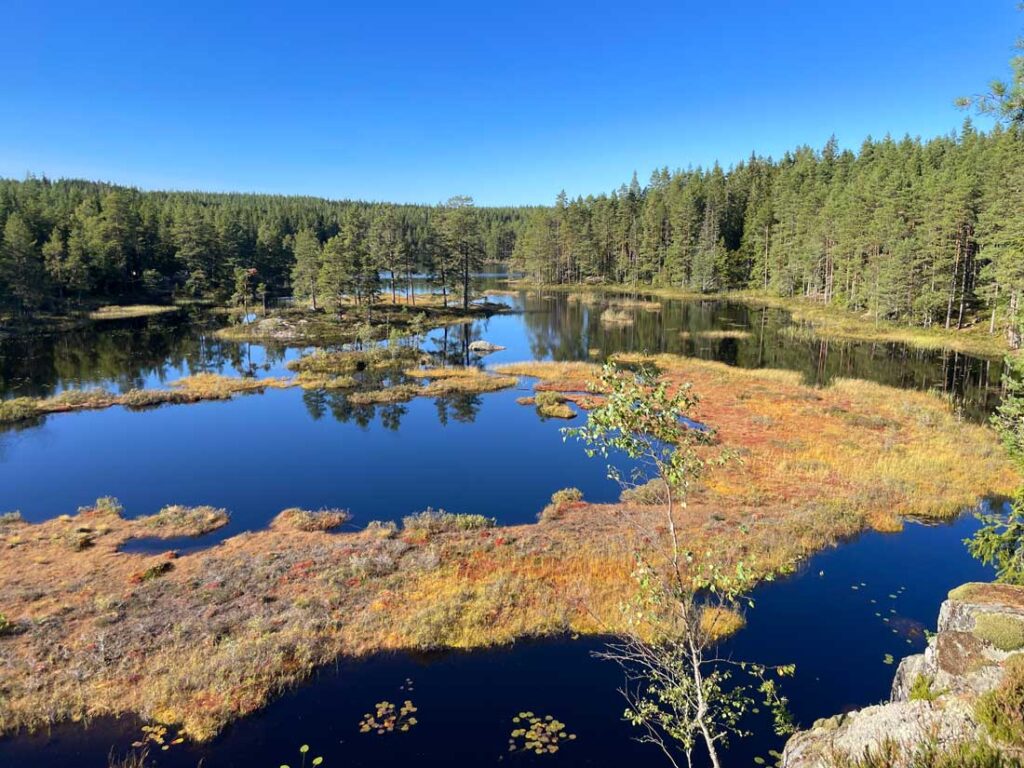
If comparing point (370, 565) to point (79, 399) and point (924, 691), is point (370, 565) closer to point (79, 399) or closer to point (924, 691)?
point (924, 691)

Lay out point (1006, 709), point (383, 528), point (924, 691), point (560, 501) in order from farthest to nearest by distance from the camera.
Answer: point (560, 501)
point (383, 528)
point (924, 691)
point (1006, 709)

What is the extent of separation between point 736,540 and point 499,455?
1648cm

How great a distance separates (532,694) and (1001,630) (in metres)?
10.6

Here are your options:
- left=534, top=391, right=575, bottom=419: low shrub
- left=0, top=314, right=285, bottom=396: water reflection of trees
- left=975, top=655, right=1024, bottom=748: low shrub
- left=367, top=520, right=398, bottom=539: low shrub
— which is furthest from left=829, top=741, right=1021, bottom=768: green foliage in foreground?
left=0, top=314, right=285, bottom=396: water reflection of trees

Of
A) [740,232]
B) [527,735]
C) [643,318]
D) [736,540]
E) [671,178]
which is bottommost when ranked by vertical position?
[527,735]

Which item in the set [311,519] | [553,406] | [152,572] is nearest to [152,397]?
[311,519]

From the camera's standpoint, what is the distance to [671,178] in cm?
16288

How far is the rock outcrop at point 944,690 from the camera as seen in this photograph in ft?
25.8

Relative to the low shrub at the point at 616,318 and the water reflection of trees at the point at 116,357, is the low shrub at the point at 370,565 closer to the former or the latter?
the water reflection of trees at the point at 116,357

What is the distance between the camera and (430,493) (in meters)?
29.6

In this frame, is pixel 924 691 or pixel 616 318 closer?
pixel 924 691

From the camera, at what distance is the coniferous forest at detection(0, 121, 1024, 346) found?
7006 centimetres

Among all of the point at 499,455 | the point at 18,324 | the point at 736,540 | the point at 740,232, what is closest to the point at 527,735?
the point at 736,540

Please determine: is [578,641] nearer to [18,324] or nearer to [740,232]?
[18,324]
